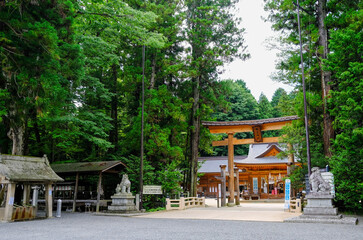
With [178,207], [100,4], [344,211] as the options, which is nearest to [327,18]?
[344,211]

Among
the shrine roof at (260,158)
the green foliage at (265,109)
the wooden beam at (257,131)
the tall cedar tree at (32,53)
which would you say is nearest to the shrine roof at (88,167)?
the tall cedar tree at (32,53)

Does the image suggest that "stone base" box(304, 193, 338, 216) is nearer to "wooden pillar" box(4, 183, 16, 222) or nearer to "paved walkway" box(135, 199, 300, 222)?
"paved walkway" box(135, 199, 300, 222)

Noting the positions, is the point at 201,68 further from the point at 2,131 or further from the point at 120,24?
the point at 2,131

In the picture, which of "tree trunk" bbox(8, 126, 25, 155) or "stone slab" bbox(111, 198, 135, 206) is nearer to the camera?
"tree trunk" bbox(8, 126, 25, 155)

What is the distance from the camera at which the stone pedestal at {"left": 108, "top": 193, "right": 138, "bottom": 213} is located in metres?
13.6

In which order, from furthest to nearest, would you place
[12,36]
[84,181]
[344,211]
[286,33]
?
[84,181]
[286,33]
[344,211]
[12,36]

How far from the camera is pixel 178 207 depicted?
15.8 meters

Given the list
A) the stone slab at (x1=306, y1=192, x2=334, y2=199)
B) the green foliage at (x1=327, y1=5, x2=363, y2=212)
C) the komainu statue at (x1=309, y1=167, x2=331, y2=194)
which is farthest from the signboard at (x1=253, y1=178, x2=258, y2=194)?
the stone slab at (x1=306, y1=192, x2=334, y2=199)

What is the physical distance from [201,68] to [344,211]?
431 inches

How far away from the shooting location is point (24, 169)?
10.9 meters

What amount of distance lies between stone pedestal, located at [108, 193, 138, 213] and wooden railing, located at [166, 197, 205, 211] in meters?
2.25

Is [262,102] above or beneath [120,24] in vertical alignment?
above

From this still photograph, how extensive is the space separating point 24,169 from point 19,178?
762 mm

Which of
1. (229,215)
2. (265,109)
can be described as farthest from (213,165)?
(229,215)
